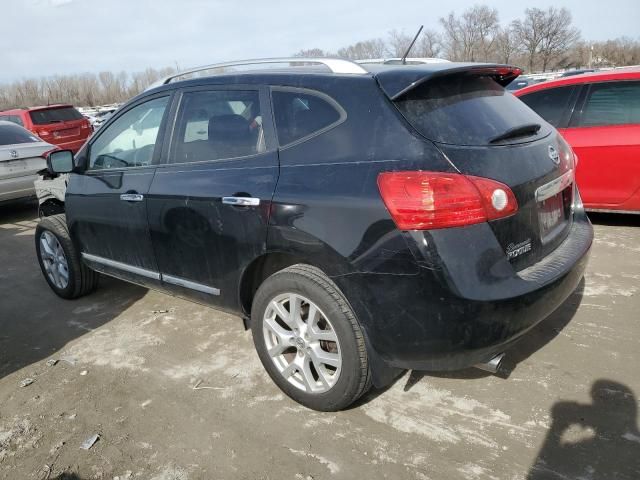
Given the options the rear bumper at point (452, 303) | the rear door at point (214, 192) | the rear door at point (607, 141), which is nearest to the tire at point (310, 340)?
the rear bumper at point (452, 303)

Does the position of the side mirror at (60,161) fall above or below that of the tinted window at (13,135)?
below

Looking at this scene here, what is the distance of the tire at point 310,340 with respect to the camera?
2422mm

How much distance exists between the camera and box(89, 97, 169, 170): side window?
3439 millimetres

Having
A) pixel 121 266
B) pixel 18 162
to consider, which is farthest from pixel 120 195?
pixel 18 162

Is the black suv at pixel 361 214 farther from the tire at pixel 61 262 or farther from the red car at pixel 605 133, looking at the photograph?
the red car at pixel 605 133

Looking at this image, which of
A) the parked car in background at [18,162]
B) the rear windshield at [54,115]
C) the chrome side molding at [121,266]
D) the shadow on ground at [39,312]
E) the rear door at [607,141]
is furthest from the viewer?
the rear windshield at [54,115]

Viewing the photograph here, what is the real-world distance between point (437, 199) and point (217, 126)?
1520 mm

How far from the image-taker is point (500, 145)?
239cm

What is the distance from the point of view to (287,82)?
2709 millimetres

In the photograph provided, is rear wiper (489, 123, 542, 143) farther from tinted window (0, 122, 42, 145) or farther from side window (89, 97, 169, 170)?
tinted window (0, 122, 42, 145)

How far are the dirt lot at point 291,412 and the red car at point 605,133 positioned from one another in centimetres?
159

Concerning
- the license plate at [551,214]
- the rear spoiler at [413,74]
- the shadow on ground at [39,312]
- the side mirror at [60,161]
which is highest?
the rear spoiler at [413,74]

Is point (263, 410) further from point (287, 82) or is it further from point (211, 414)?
point (287, 82)

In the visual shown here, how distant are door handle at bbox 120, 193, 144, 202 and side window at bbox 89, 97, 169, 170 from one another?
0.72 feet
